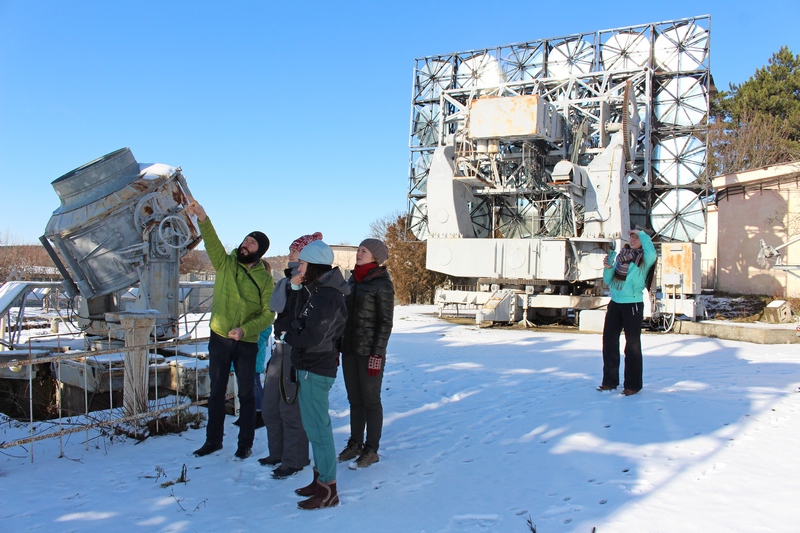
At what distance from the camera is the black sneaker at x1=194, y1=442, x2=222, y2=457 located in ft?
16.6

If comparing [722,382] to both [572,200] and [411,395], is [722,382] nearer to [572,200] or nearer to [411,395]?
[411,395]

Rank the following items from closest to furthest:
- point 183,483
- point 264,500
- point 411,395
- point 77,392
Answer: point 264,500 → point 183,483 → point 411,395 → point 77,392

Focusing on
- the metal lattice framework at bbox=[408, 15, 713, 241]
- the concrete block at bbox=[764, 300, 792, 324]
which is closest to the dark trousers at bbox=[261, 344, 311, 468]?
the metal lattice framework at bbox=[408, 15, 713, 241]

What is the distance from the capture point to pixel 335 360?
4.24 metres

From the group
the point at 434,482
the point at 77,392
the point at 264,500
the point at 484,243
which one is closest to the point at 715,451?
the point at 434,482

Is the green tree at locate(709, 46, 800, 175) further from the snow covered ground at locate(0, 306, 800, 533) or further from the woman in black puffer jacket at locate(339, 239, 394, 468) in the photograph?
the woman in black puffer jacket at locate(339, 239, 394, 468)

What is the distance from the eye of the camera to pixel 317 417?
13.5 ft

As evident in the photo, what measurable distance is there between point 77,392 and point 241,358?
13.8ft

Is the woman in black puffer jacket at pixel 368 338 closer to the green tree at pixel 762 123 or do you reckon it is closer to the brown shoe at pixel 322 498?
the brown shoe at pixel 322 498

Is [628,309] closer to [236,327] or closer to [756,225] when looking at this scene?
[236,327]

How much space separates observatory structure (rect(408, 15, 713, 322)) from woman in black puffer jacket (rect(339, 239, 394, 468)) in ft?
32.4

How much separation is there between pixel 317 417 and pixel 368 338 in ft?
2.71

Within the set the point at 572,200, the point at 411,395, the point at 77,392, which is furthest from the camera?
the point at 572,200

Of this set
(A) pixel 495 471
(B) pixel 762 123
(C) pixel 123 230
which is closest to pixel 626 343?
(A) pixel 495 471
